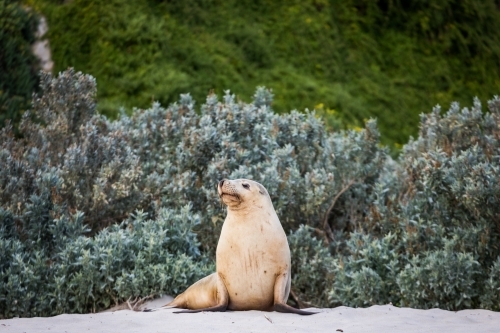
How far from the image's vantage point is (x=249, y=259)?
17.7 ft

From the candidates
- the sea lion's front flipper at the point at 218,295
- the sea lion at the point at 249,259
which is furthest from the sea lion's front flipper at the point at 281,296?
the sea lion's front flipper at the point at 218,295

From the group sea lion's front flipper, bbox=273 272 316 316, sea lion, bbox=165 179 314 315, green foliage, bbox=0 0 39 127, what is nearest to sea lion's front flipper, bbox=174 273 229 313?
sea lion, bbox=165 179 314 315

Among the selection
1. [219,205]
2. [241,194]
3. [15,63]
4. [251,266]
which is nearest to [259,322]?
[251,266]

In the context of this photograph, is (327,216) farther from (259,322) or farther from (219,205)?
(259,322)

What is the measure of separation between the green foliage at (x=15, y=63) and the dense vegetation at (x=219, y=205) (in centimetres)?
203

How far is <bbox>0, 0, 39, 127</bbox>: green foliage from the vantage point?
10656 millimetres

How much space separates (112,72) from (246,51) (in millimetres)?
2294

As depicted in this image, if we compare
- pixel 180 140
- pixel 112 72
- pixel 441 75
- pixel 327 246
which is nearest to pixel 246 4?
pixel 112 72

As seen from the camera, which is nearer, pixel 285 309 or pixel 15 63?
pixel 285 309

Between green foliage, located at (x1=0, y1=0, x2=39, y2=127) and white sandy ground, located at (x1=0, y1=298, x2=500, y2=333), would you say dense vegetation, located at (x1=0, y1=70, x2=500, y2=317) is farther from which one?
green foliage, located at (x1=0, y1=0, x2=39, y2=127)

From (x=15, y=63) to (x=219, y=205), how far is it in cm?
478

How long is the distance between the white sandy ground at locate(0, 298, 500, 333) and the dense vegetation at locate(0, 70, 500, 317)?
3.68ft

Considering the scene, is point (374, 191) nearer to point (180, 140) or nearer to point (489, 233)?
point (489, 233)

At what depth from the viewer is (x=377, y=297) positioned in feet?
22.5
